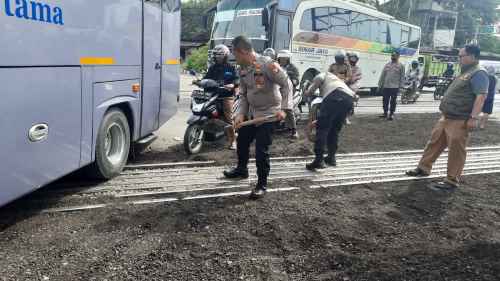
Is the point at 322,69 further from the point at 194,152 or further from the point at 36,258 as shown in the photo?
the point at 36,258

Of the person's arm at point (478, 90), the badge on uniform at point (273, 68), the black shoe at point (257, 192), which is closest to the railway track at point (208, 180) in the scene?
the black shoe at point (257, 192)

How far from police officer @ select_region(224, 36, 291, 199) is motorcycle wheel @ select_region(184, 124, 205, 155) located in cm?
161

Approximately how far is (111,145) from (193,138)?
60.9 inches

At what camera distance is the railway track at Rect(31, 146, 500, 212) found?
424cm

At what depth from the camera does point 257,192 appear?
4.47 meters

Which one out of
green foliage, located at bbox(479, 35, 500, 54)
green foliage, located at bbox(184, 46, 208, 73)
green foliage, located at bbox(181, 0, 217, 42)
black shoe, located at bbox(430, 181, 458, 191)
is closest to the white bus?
black shoe, located at bbox(430, 181, 458, 191)

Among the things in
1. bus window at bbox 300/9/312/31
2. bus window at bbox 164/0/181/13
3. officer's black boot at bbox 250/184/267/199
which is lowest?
officer's black boot at bbox 250/184/267/199

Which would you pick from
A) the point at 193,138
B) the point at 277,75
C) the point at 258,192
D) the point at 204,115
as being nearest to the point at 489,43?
the point at 204,115

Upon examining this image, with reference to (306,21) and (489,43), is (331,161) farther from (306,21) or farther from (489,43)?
(489,43)

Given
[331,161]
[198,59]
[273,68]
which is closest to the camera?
[273,68]

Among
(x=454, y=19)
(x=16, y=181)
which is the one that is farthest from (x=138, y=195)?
(x=454, y=19)

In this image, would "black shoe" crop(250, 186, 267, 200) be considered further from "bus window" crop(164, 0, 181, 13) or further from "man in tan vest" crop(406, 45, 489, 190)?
"bus window" crop(164, 0, 181, 13)

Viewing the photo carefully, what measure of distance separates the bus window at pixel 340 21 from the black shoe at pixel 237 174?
→ 11356mm

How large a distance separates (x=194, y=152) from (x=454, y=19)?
52.5 metres
